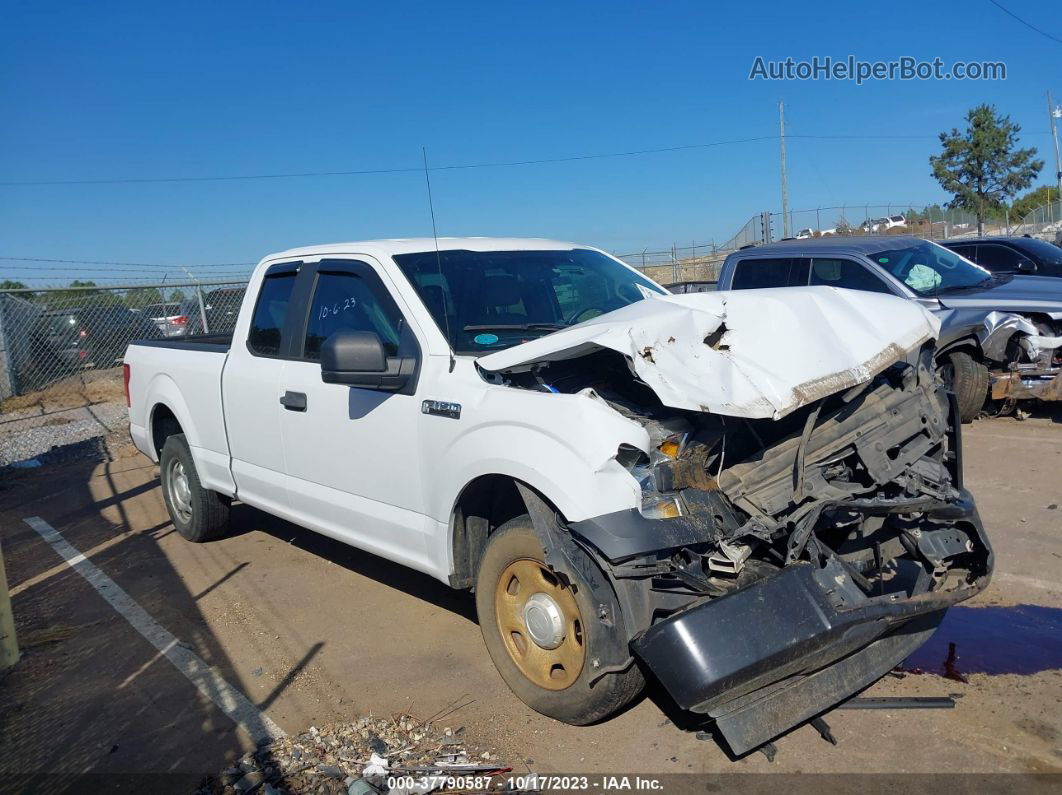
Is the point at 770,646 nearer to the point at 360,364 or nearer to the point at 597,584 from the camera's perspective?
the point at 597,584

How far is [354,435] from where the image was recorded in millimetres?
4512

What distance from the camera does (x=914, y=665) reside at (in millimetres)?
4023

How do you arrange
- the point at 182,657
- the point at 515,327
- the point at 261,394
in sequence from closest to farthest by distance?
the point at 515,327, the point at 182,657, the point at 261,394

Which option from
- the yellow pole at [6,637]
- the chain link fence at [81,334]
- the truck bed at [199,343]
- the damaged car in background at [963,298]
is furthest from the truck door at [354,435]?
the chain link fence at [81,334]

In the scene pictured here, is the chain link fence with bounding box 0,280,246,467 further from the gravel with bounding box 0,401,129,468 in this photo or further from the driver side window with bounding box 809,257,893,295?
the driver side window with bounding box 809,257,893,295

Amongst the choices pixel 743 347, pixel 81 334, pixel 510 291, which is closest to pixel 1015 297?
Answer: pixel 510 291

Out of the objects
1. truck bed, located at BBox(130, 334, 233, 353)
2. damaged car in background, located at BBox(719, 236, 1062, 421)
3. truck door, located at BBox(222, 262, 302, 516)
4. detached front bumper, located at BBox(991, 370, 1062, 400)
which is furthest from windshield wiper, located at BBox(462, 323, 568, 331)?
detached front bumper, located at BBox(991, 370, 1062, 400)

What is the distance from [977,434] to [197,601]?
7.05 meters

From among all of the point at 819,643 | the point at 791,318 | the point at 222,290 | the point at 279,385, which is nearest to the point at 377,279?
the point at 279,385

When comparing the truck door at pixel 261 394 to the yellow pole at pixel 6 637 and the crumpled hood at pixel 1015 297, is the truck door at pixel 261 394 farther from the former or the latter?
the crumpled hood at pixel 1015 297

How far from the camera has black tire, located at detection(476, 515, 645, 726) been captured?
3316mm

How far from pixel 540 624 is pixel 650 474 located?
2.73 feet

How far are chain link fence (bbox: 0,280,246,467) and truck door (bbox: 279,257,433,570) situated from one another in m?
8.38

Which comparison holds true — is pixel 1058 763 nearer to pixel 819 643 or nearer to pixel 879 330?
pixel 819 643
